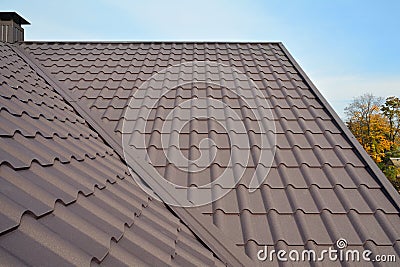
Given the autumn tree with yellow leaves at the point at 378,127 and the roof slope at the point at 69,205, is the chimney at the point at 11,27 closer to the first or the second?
the roof slope at the point at 69,205

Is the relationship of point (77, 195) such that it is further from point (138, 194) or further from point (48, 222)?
point (138, 194)

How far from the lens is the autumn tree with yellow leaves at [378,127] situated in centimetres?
2248

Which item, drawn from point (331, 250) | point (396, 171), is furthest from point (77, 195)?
point (396, 171)

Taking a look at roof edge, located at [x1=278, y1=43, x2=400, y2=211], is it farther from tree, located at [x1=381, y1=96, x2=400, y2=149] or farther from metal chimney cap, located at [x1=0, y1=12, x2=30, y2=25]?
tree, located at [x1=381, y1=96, x2=400, y2=149]

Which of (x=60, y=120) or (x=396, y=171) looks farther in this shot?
(x=396, y=171)

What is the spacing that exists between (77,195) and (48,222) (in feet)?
1.50

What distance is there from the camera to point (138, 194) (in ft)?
8.95

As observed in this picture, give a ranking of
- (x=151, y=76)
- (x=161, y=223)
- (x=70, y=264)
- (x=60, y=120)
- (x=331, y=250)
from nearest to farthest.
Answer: (x=70, y=264), (x=161, y=223), (x=331, y=250), (x=60, y=120), (x=151, y=76)
